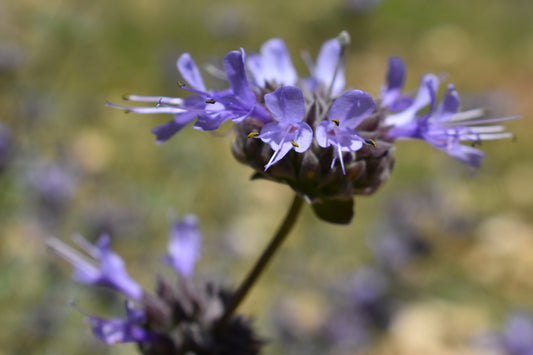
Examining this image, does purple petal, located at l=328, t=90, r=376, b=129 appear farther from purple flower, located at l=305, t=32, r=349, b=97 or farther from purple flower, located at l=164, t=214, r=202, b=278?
purple flower, located at l=164, t=214, r=202, b=278

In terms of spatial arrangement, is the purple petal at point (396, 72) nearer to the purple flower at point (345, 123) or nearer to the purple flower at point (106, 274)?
the purple flower at point (345, 123)

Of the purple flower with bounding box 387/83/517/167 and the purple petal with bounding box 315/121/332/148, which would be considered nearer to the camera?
the purple petal with bounding box 315/121/332/148

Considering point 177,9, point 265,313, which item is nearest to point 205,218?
point 265,313

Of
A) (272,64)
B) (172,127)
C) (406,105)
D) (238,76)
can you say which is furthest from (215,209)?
(238,76)

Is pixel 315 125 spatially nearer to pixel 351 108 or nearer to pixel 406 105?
pixel 351 108

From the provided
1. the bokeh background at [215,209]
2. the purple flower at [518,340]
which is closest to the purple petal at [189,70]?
the bokeh background at [215,209]

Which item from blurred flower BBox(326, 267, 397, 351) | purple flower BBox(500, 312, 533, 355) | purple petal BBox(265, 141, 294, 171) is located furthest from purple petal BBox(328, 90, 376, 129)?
blurred flower BBox(326, 267, 397, 351)

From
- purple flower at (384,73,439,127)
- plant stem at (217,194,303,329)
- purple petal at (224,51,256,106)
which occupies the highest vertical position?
purple flower at (384,73,439,127)
